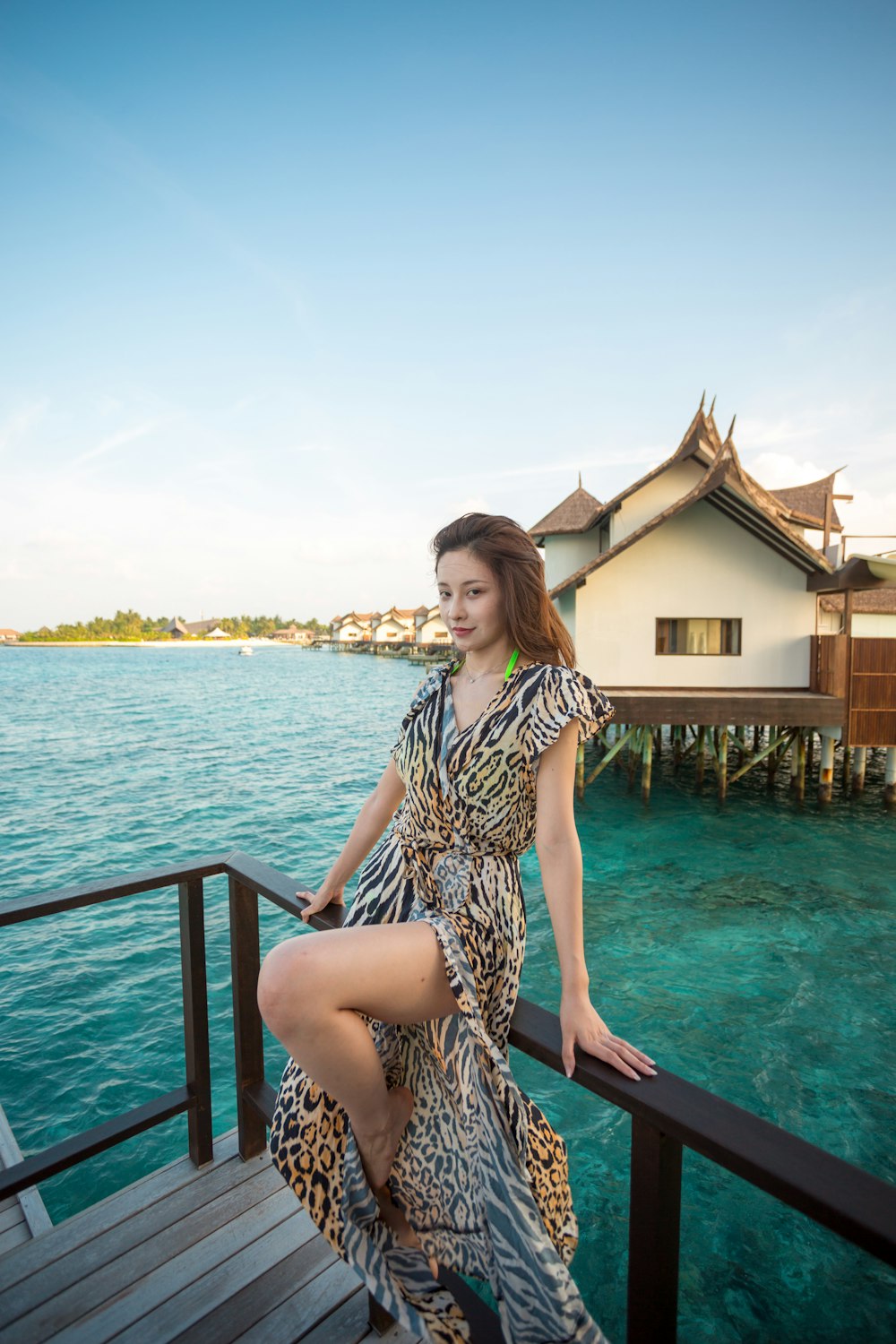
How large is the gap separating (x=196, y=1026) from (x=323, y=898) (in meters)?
0.80

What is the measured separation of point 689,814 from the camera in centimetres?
1323

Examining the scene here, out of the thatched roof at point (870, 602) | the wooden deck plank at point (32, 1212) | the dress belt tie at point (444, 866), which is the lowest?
the wooden deck plank at point (32, 1212)

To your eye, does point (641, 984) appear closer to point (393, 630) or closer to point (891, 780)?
point (891, 780)

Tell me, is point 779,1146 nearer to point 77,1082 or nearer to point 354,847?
point 354,847

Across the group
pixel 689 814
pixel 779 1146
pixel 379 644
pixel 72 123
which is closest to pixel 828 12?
pixel 72 123

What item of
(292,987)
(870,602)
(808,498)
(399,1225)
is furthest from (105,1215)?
(808,498)

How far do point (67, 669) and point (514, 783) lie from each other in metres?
80.8

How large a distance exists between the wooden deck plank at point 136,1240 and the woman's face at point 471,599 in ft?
5.78

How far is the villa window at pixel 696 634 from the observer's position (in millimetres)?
13703

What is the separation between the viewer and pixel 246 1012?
7.07ft

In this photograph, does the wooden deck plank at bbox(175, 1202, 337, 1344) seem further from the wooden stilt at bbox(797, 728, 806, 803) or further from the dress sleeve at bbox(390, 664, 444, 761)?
the wooden stilt at bbox(797, 728, 806, 803)

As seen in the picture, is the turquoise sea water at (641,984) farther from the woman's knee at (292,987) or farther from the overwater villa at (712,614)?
the woman's knee at (292,987)

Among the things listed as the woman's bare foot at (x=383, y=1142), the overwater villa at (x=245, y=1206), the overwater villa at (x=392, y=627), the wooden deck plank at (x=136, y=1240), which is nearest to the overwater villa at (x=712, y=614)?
the overwater villa at (x=245, y=1206)

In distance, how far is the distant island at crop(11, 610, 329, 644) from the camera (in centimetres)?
13550
